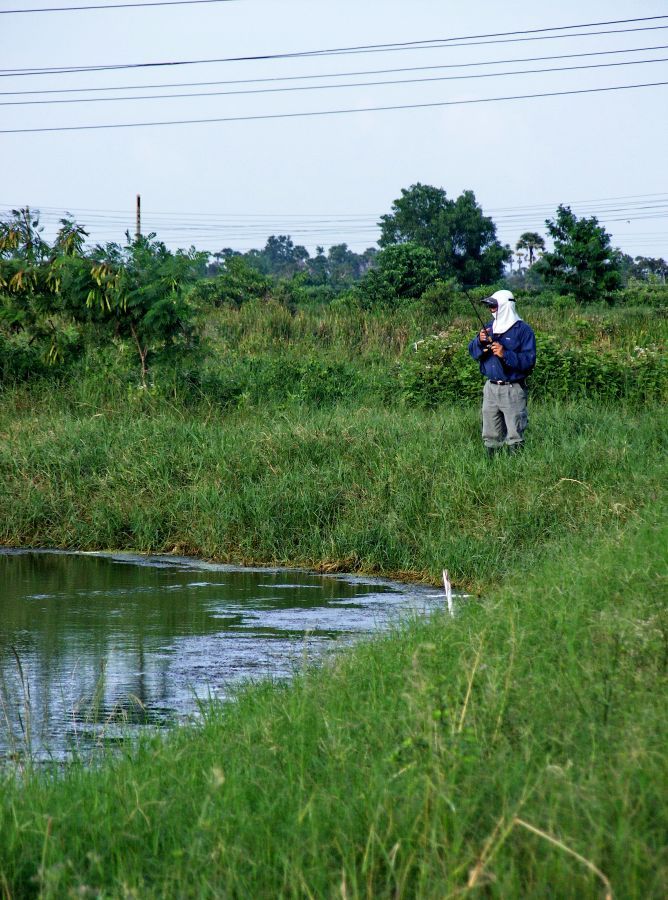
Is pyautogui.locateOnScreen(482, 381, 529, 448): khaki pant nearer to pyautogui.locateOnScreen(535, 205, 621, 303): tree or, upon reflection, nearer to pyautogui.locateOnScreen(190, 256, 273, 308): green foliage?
pyautogui.locateOnScreen(190, 256, 273, 308): green foliage

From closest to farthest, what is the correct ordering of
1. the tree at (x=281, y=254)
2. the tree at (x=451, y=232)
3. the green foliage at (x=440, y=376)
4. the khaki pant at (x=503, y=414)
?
the khaki pant at (x=503, y=414), the green foliage at (x=440, y=376), the tree at (x=451, y=232), the tree at (x=281, y=254)

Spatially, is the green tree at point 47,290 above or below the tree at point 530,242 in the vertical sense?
below

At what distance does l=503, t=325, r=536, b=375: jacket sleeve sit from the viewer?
36.4 ft

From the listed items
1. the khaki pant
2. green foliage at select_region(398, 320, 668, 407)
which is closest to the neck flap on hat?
the khaki pant

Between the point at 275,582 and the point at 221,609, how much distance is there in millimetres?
1190

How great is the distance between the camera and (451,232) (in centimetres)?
7469

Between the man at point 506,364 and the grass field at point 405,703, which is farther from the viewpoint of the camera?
the man at point 506,364

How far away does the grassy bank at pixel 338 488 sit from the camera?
9.95 metres

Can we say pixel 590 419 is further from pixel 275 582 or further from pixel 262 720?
pixel 262 720

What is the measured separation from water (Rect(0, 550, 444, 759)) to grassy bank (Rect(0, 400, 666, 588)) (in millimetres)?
412

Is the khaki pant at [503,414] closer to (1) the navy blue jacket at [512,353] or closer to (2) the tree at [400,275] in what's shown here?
(1) the navy blue jacket at [512,353]

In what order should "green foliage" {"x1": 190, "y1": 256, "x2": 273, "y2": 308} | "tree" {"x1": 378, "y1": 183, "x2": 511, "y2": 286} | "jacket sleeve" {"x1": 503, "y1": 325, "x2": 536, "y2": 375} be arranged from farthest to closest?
"tree" {"x1": 378, "y1": 183, "x2": 511, "y2": 286}
"green foliage" {"x1": 190, "y1": 256, "x2": 273, "y2": 308}
"jacket sleeve" {"x1": 503, "y1": 325, "x2": 536, "y2": 375}

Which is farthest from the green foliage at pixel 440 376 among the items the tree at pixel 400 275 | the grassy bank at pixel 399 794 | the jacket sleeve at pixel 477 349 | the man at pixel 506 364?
the tree at pixel 400 275

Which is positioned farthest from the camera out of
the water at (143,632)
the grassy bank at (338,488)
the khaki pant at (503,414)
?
the khaki pant at (503,414)
